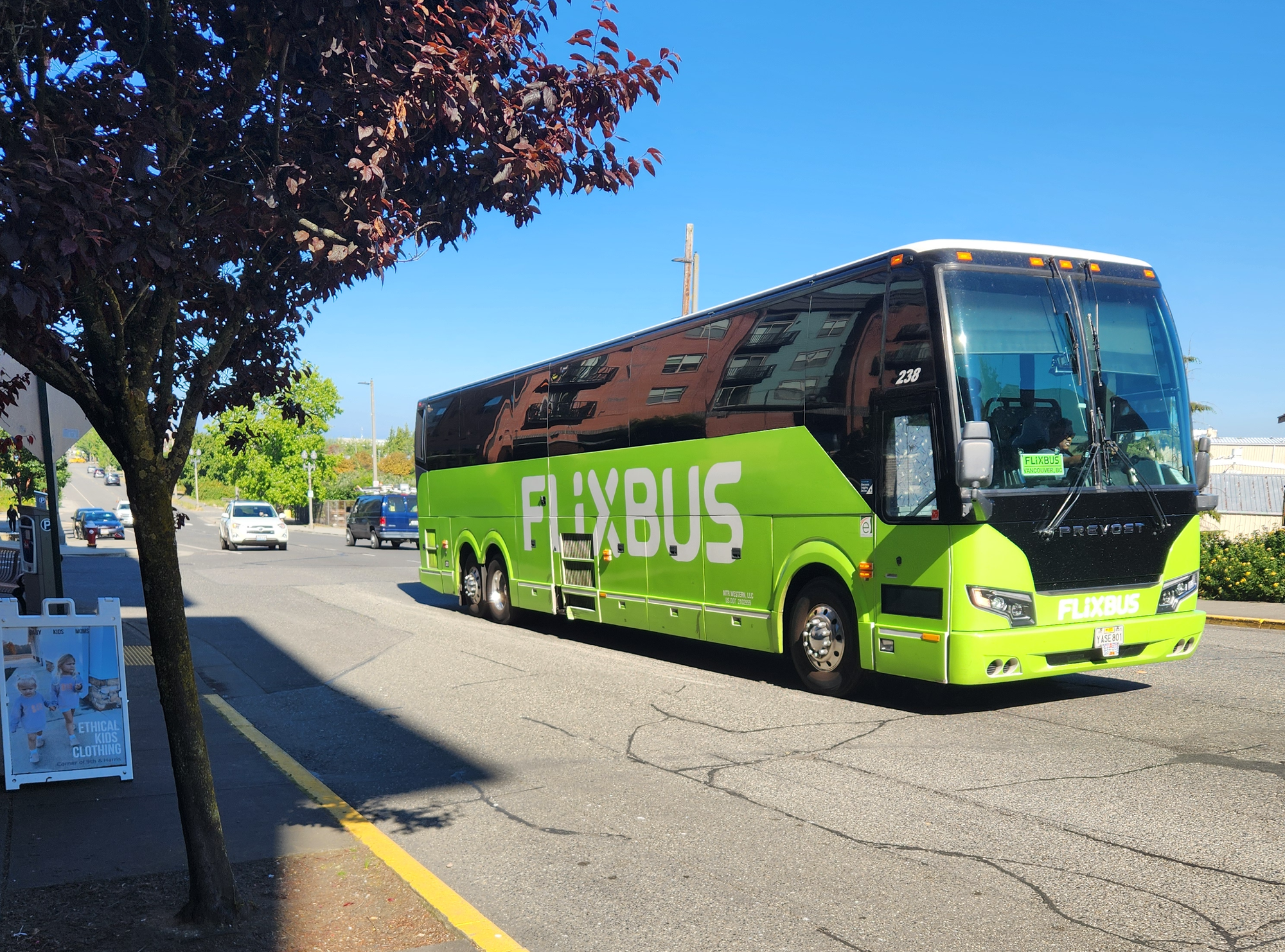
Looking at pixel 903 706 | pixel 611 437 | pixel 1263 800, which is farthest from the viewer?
pixel 611 437

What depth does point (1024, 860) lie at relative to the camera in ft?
17.1

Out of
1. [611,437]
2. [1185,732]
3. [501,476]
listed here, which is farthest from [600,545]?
[1185,732]

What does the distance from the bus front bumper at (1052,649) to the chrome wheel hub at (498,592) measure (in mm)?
9259

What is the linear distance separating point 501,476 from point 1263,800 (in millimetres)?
11464

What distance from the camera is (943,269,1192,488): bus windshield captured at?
8055 mm

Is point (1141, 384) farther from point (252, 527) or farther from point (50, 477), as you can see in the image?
point (252, 527)

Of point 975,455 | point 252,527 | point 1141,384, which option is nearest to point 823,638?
point 975,455

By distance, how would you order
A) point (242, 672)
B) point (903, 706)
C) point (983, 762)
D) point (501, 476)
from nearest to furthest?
point (983, 762), point (903, 706), point (242, 672), point (501, 476)

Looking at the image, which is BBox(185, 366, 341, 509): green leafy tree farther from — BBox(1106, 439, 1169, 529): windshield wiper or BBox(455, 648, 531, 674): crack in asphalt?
BBox(1106, 439, 1169, 529): windshield wiper

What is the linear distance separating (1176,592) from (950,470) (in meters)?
2.40

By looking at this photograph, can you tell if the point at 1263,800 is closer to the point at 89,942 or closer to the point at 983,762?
the point at 983,762

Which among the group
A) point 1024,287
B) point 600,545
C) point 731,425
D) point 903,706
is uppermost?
point 1024,287

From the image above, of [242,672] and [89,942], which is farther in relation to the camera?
[242,672]

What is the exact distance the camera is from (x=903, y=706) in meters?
9.02
